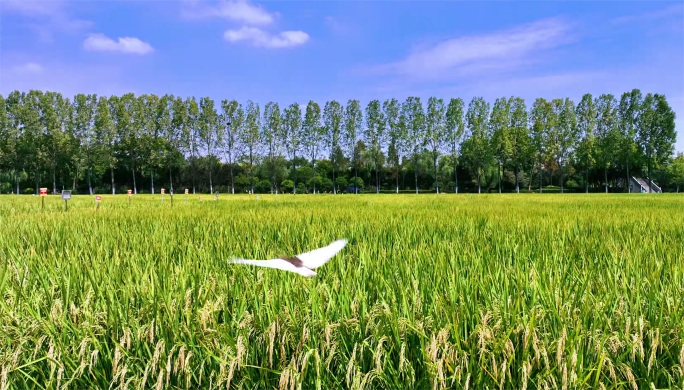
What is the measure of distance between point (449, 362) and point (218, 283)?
1.21m

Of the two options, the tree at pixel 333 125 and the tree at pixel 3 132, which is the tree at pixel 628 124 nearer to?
the tree at pixel 333 125

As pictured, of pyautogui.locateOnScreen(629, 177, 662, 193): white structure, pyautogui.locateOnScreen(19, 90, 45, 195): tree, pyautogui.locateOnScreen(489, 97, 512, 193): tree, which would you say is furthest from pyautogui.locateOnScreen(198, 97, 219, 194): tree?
pyautogui.locateOnScreen(629, 177, 662, 193): white structure

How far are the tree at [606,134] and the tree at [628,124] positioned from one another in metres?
0.60

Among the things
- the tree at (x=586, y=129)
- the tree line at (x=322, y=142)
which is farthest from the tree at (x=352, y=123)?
the tree at (x=586, y=129)

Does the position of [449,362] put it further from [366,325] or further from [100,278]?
[100,278]

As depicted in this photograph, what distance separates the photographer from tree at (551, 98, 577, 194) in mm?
38453

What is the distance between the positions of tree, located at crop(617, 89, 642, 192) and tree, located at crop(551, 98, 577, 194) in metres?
4.30

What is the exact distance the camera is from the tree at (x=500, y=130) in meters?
39.6

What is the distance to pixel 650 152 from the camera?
36.1m

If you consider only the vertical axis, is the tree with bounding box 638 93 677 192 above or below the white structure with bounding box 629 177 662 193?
above

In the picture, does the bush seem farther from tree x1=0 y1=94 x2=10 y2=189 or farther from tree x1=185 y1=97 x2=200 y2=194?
tree x1=0 y1=94 x2=10 y2=189

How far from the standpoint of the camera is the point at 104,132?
132 ft

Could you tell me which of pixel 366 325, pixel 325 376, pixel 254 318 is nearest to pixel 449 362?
pixel 366 325

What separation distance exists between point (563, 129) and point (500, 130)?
653cm
